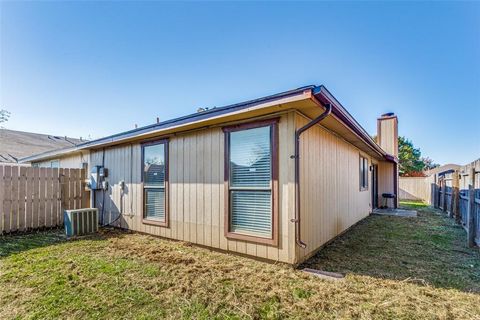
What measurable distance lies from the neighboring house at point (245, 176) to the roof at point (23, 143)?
1058 centimetres

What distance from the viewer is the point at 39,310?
224 centimetres

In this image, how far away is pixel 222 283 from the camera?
2865 millimetres

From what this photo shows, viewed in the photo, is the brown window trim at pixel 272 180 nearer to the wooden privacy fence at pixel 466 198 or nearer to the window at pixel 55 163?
the wooden privacy fence at pixel 466 198

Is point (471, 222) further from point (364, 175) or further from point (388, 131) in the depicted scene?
point (388, 131)

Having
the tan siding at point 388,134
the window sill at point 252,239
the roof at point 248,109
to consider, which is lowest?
the window sill at point 252,239

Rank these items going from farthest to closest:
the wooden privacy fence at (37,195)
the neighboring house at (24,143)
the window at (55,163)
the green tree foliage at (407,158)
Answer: the green tree foliage at (407,158)
the neighboring house at (24,143)
the window at (55,163)
the wooden privacy fence at (37,195)

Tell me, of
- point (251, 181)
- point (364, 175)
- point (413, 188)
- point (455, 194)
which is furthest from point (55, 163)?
point (413, 188)

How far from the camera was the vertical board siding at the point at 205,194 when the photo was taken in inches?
136

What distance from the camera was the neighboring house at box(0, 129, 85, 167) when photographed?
12742 mm

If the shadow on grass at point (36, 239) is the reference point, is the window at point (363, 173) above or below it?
above

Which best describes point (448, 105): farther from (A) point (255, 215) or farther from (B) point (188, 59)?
(A) point (255, 215)

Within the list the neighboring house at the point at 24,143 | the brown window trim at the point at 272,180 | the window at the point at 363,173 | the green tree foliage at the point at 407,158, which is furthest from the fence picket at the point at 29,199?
the green tree foliage at the point at 407,158

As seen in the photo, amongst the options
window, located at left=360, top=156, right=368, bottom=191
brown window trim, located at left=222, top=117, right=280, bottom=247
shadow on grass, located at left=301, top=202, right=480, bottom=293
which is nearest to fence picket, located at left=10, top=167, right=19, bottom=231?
brown window trim, located at left=222, top=117, right=280, bottom=247

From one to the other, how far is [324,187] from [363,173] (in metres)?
4.78
